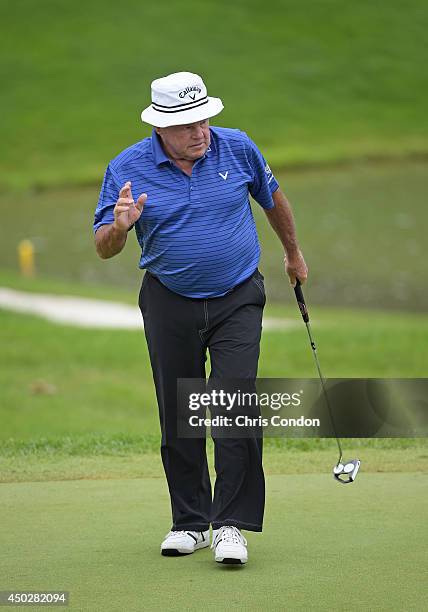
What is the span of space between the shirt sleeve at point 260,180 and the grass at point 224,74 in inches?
1251

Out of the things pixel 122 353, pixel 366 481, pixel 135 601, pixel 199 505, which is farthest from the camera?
pixel 122 353

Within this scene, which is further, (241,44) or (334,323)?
(241,44)

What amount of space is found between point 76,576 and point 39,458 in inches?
99.9

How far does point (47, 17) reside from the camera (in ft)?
173

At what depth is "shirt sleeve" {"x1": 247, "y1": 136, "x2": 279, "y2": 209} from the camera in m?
4.91

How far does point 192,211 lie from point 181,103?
37cm

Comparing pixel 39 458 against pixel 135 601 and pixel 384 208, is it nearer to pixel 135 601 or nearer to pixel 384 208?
pixel 135 601

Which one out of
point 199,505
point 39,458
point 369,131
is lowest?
point 369,131

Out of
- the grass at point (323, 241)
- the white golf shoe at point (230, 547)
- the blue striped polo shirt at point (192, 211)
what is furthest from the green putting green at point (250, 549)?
the grass at point (323, 241)

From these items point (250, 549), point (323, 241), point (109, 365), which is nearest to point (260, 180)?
point (250, 549)

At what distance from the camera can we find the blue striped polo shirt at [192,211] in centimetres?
477

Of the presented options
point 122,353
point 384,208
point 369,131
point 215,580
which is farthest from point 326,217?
point 215,580

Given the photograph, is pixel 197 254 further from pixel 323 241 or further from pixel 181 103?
pixel 323 241

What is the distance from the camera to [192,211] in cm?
476
